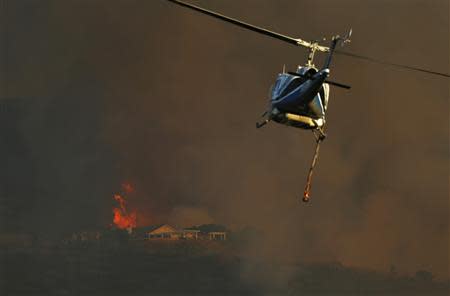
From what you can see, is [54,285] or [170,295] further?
[170,295]

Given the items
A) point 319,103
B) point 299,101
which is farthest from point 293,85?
point 319,103

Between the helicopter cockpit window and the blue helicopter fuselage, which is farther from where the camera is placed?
the helicopter cockpit window

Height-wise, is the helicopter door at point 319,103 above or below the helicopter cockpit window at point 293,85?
below

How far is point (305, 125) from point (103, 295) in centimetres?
14391

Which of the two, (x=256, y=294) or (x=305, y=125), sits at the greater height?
(x=305, y=125)

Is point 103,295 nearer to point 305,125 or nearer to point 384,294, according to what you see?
point 384,294

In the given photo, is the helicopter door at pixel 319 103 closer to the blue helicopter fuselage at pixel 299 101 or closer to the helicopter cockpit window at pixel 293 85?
the blue helicopter fuselage at pixel 299 101

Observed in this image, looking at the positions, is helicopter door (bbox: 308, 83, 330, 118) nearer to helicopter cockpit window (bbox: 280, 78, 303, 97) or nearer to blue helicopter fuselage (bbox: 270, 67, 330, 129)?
blue helicopter fuselage (bbox: 270, 67, 330, 129)

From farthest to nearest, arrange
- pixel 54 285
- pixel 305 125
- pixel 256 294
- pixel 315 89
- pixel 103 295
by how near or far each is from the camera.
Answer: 1. pixel 103 295
2. pixel 256 294
3. pixel 54 285
4. pixel 305 125
5. pixel 315 89

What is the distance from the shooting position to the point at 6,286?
15412 cm

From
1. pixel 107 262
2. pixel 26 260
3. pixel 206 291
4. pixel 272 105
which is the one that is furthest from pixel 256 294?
pixel 272 105

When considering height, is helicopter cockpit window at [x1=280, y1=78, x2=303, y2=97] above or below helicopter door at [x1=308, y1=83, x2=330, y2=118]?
above

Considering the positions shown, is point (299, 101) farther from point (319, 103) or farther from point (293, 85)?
point (319, 103)

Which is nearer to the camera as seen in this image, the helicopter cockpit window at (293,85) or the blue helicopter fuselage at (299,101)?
the blue helicopter fuselage at (299,101)
